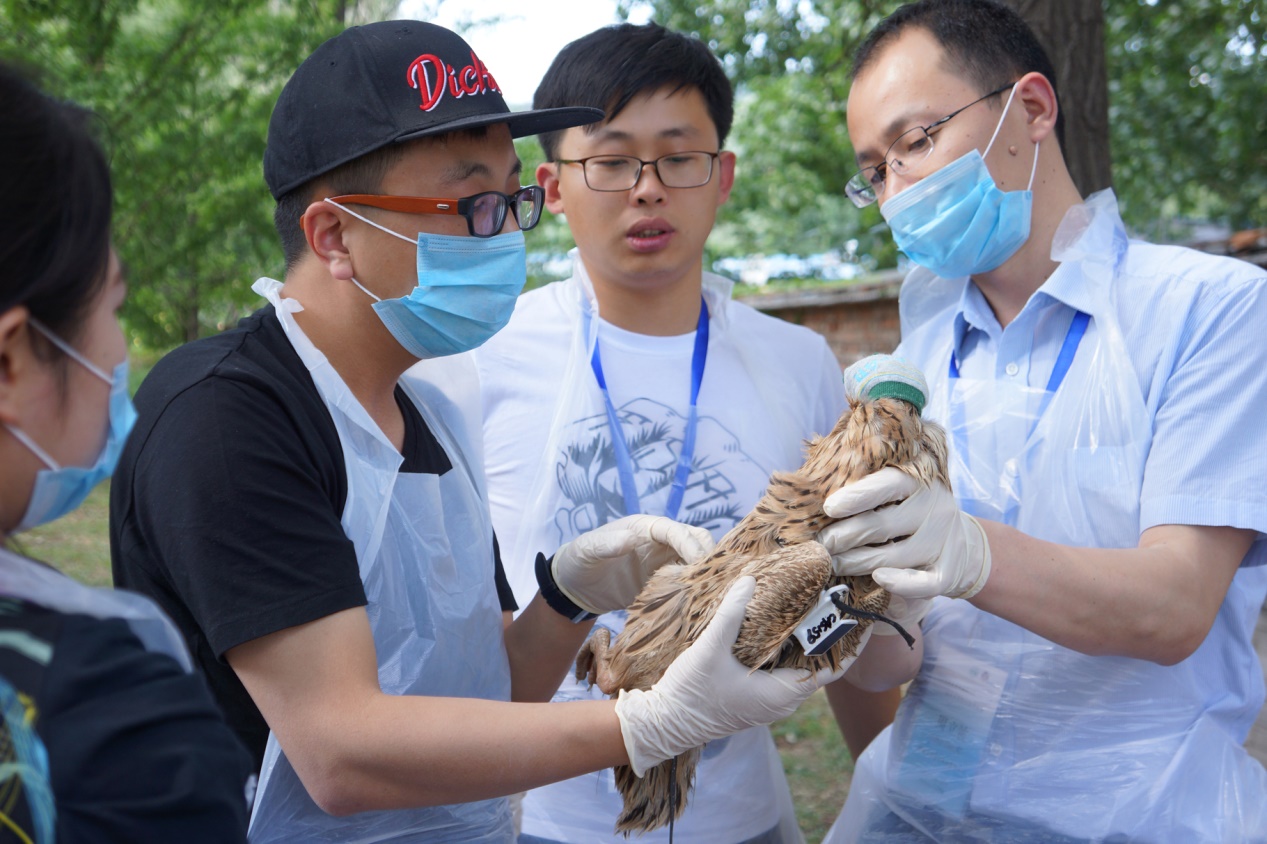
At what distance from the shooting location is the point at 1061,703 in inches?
94.5

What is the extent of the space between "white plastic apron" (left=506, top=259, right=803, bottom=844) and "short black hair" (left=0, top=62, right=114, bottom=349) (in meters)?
1.77

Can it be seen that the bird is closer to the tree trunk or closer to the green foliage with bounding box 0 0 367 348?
the tree trunk

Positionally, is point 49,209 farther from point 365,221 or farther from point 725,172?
point 725,172

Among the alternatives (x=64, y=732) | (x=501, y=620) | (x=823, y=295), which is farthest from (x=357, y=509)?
(x=823, y=295)

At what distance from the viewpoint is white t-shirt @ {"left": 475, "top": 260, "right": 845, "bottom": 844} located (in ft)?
8.99

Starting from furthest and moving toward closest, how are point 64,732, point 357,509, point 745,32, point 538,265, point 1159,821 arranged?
1. point 538,265
2. point 745,32
3. point 1159,821
4. point 357,509
5. point 64,732

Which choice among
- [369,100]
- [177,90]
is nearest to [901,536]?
[369,100]

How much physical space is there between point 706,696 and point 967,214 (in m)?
1.61

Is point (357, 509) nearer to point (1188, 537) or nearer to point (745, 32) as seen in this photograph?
point (1188, 537)

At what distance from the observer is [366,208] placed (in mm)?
2123

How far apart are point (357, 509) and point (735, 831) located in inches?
58.7

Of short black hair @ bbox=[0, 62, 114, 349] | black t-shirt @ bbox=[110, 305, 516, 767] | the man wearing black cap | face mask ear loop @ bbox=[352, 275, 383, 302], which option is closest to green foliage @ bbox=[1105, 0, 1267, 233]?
the man wearing black cap

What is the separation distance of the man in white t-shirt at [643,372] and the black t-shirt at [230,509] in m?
1.07

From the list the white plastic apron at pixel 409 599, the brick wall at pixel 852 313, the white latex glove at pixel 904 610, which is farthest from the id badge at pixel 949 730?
the brick wall at pixel 852 313
